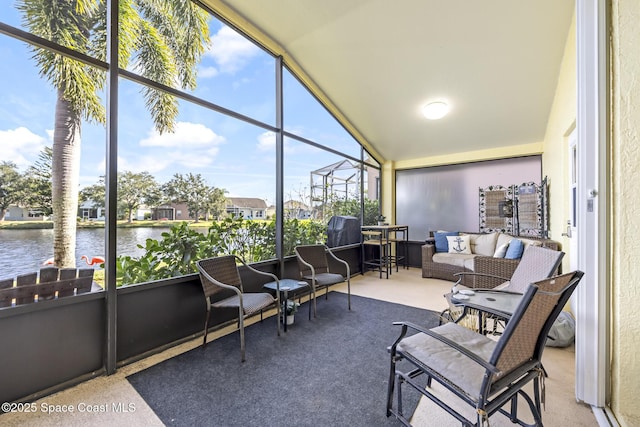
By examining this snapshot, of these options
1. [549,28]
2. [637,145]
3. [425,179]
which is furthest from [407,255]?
[637,145]

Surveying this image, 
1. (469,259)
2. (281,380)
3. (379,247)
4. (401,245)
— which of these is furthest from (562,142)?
(281,380)

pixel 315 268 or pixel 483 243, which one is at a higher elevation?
pixel 483 243

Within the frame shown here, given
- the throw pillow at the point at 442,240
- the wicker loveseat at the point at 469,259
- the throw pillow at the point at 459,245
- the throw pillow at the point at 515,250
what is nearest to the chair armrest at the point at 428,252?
the wicker loveseat at the point at 469,259

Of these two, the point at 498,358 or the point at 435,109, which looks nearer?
the point at 498,358

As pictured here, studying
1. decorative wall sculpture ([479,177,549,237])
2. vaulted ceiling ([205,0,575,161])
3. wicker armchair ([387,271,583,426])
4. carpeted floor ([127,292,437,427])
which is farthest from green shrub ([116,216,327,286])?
decorative wall sculpture ([479,177,549,237])

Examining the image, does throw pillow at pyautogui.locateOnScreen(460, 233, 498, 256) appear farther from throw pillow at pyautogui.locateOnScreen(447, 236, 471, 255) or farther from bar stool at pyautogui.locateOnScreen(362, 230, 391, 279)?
bar stool at pyautogui.locateOnScreen(362, 230, 391, 279)

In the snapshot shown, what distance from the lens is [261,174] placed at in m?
3.49

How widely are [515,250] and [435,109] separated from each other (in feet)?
7.82

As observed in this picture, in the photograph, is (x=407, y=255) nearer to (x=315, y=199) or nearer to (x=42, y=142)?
(x=315, y=199)

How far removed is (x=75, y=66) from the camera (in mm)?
2008

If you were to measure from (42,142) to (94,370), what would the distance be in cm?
169

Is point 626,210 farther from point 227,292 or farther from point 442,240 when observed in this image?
point 442,240

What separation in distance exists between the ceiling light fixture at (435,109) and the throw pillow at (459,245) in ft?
7.78

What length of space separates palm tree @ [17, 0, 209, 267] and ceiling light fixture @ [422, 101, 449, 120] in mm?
3370
